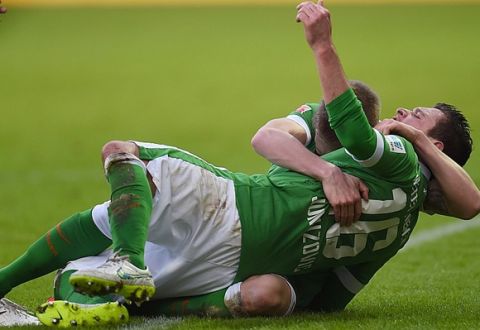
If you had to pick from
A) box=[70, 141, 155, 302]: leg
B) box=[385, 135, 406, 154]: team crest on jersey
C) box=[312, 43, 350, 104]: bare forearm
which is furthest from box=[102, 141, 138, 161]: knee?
box=[385, 135, 406, 154]: team crest on jersey

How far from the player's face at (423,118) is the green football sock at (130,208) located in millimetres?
1400

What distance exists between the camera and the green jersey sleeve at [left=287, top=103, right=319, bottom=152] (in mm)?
6047

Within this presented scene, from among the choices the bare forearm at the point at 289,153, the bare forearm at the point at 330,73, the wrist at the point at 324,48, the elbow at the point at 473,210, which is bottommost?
the elbow at the point at 473,210

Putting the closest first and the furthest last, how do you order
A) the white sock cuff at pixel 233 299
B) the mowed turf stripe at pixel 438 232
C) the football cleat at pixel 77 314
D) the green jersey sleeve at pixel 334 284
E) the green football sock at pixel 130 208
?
the green football sock at pixel 130 208 < the football cleat at pixel 77 314 < the white sock cuff at pixel 233 299 < the green jersey sleeve at pixel 334 284 < the mowed turf stripe at pixel 438 232

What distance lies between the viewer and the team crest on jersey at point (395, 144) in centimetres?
553

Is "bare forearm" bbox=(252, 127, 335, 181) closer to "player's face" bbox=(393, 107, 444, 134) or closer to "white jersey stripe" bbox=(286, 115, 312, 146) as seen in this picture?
"white jersey stripe" bbox=(286, 115, 312, 146)

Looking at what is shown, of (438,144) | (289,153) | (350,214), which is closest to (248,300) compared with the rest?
(350,214)

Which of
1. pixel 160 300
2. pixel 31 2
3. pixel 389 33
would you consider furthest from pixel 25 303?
pixel 31 2

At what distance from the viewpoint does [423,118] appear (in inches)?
239

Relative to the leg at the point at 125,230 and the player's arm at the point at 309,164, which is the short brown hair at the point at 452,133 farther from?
the leg at the point at 125,230

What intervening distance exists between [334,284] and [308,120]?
0.81m

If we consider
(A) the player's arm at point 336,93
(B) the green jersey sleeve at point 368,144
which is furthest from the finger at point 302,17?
(B) the green jersey sleeve at point 368,144

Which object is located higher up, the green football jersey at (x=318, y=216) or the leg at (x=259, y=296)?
the green football jersey at (x=318, y=216)

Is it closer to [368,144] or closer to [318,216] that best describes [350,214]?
A: [318,216]
